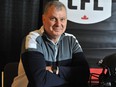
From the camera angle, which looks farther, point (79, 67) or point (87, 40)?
point (87, 40)

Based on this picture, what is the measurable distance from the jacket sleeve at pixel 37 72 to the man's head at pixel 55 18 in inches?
7.0

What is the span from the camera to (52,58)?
161cm

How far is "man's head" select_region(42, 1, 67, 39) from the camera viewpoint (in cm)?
156

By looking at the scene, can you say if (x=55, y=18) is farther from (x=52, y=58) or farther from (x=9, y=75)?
(x=9, y=75)

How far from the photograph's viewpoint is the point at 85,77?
1.59 m

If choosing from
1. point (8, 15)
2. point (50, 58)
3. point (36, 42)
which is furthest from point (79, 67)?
point (8, 15)

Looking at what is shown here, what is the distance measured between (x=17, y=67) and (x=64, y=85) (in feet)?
1.29

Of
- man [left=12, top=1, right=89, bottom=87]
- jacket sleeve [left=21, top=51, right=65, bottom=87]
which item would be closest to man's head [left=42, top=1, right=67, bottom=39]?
man [left=12, top=1, right=89, bottom=87]

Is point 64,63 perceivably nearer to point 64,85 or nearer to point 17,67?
point 64,85

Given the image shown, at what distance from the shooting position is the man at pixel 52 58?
4.91 feet

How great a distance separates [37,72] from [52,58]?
17cm

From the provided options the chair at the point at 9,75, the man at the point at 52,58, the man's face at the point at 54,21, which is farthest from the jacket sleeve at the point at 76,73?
the chair at the point at 9,75

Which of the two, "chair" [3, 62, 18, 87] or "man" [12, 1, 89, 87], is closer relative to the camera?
"man" [12, 1, 89, 87]

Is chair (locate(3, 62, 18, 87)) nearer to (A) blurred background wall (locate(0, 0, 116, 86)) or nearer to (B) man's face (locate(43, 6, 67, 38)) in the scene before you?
(B) man's face (locate(43, 6, 67, 38))
